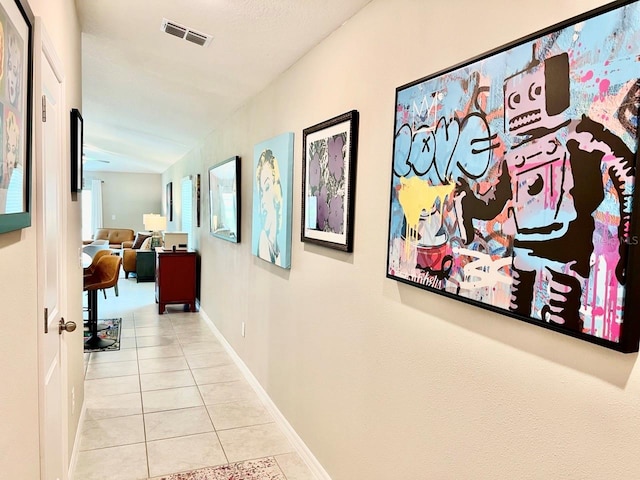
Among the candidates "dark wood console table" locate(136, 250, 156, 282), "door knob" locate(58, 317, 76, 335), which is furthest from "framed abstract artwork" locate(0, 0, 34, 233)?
"dark wood console table" locate(136, 250, 156, 282)

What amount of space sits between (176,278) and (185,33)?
4.10 meters

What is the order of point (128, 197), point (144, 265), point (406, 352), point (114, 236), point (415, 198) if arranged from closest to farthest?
point (415, 198) < point (406, 352) < point (144, 265) < point (114, 236) < point (128, 197)

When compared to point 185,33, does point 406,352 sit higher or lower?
lower

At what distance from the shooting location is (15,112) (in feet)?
3.37

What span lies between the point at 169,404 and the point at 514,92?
310cm

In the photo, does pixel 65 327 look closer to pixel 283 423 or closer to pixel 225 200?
pixel 283 423

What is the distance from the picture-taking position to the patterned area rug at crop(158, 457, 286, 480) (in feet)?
7.82

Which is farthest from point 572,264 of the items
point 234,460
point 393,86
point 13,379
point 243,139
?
point 243,139

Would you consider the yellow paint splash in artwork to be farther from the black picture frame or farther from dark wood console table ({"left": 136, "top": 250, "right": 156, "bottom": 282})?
dark wood console table ({"left": 136, "top": 250, "right": 156, "bottom": 282})

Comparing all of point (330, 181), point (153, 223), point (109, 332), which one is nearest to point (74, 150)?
point (330, 181)

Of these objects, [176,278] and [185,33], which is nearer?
[185,33]

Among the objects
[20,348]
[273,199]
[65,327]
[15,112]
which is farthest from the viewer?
[273,199]

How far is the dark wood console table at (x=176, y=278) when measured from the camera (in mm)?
5961

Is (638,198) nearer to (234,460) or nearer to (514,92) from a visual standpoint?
(514,92)
